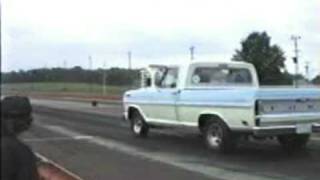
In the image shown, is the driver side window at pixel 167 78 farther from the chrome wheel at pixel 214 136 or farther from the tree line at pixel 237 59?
the tree line at pixel 237 59

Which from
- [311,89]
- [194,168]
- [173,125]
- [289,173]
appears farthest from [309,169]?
[173,125]

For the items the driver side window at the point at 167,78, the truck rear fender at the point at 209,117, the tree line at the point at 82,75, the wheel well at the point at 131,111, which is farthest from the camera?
the tree line at the point at 82,75

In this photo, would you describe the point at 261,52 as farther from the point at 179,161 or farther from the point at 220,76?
the point at 179,161

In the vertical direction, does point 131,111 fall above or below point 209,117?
below

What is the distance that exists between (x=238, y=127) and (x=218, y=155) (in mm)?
731

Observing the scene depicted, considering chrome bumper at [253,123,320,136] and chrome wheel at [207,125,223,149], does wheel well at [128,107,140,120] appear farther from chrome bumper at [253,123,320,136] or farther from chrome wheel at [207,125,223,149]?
chrome bumper at [253,123,320,136]

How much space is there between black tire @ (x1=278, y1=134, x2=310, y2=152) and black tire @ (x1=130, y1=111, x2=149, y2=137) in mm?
4487

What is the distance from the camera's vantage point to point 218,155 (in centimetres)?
1669

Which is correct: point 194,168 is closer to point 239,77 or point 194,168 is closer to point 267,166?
point 267,166

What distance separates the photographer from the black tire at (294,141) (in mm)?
17188

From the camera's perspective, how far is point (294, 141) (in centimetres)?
1736

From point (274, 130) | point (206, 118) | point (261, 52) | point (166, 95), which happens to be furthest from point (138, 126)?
point (261, 52)

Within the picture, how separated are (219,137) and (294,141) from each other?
157 cm

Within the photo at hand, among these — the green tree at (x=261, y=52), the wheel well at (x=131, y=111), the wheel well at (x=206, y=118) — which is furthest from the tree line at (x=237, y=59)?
the wheel well at (x=206, y=118)
